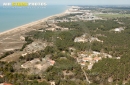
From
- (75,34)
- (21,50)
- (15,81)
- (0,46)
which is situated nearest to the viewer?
(15,81)

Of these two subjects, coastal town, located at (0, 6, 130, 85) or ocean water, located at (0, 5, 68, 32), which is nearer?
coastal town, located at (0, 6, 130, 85)

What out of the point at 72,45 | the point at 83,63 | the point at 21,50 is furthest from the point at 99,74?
the point at 21,50

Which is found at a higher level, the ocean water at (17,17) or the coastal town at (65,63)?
the coastal town at (65,63)

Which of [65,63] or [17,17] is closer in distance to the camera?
[65,63]

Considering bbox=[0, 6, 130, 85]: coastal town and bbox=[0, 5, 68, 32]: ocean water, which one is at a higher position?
bbox=[0, 6, 130, 85]: coastal town

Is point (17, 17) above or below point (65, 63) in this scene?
below

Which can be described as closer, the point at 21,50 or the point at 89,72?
the point at 89,72

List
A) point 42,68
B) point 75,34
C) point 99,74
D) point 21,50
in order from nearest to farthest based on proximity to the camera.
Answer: point 99,74, point 42,68, point 21,50, point 75,34

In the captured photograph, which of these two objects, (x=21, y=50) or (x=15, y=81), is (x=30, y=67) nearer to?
(x=15, y=81)

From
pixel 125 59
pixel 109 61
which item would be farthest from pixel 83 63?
pixel 125 59

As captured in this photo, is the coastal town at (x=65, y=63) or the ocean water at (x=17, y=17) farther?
the ocean water at (x=17, y=17)
